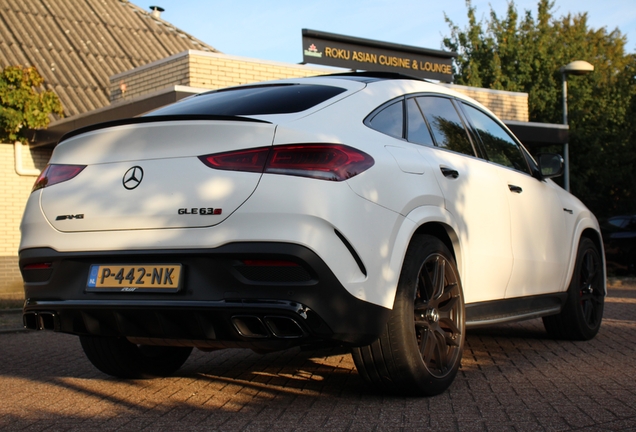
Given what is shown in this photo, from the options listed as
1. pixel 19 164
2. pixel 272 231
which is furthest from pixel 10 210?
pixel 272 231

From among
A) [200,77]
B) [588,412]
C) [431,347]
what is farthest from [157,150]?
[200,77]

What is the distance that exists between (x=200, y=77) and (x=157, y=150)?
10988mm

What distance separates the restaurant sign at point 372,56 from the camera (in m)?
17.1

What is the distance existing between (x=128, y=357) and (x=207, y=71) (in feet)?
33.9

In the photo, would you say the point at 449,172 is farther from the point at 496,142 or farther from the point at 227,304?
the point at 227,304

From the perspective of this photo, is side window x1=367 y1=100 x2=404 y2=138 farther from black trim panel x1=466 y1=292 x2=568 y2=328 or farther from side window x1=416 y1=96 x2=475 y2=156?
black trim panel x1=466 y1=292 x2=568 y2=328

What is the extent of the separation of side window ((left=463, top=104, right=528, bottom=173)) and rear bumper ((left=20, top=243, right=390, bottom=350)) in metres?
2.13

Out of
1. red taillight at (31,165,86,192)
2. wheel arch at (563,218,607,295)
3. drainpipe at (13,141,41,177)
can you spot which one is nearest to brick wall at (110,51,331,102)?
drainpipe at (13,141,41,177)

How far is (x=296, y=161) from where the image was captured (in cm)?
374

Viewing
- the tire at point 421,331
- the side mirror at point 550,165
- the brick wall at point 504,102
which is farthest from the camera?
the brick wall at point 504,102

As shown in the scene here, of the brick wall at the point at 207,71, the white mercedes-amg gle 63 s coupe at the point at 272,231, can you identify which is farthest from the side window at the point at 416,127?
the brick wall at the point at 207,71

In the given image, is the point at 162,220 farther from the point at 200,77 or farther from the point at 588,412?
the point at 200,77

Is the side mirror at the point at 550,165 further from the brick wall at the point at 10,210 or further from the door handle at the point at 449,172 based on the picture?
the brick wall at the point at 10,210

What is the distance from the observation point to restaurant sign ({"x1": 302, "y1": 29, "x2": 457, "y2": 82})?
17109mm
